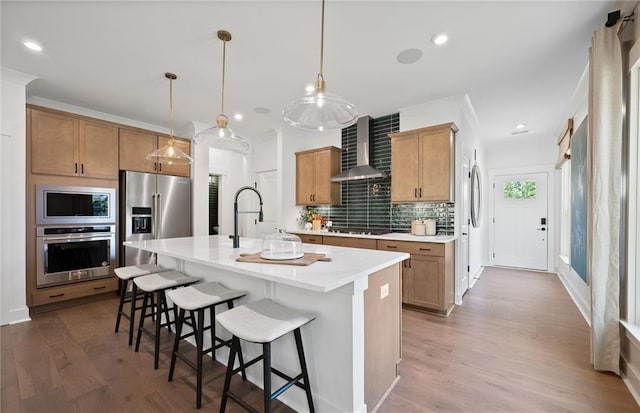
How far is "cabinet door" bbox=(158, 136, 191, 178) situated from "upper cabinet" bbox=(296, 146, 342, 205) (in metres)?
1.91

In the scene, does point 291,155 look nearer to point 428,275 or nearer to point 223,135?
point 223,135

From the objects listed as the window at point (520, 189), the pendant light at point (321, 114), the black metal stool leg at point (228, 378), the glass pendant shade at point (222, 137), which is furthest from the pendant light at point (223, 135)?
the window at point (520, 189)

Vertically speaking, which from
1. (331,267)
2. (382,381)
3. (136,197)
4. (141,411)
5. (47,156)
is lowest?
(141,411)

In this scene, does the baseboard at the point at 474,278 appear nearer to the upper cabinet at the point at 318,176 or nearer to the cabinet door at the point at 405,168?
the cabinet door at the point at 405,168

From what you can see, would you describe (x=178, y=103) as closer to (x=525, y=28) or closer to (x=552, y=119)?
(x=525, y=28)

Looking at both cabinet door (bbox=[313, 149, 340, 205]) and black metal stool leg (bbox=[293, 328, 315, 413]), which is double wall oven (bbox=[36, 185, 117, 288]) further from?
black metal stool leg (bbox=[293, 328, 315, 413])

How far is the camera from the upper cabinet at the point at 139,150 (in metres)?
3.89

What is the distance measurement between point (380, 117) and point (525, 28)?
224 centimetres

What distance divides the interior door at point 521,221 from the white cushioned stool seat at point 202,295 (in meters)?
6.06

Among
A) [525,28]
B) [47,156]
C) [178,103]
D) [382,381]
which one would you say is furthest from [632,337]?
[47,156]

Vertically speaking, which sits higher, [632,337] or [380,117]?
[380,117]

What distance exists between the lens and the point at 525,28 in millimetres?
2141

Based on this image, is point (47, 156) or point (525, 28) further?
point (47, 156)

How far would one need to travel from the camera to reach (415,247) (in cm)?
327
